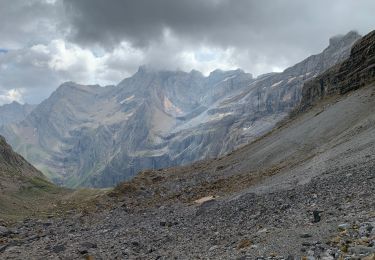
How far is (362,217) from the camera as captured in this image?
57.3ft

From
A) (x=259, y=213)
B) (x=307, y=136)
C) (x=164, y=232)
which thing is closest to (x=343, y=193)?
(x=259, y=213)

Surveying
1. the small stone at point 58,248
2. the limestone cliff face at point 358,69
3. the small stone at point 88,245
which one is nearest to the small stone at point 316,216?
the small stone at point 88,245

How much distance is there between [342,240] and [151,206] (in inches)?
1181

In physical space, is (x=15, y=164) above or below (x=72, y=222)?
above

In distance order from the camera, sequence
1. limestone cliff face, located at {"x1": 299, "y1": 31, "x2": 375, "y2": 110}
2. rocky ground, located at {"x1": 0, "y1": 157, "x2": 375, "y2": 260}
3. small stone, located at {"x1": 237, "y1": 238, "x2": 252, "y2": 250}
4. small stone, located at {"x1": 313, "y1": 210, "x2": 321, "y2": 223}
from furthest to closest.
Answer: limestone cliff face, located at {"x1": 299, "y1": 31, "x2": 375, "y2": 110}
small stone, located at {"x1": 313, "y1": 210, "x2": 321, "y2": 223}
small stone, located at {"x1": 237, "y1": 238, "x2": 252, "y2": 250}
rocky ground, located at {"x1": 0, "y1": 157, "x2": 375, "y2": 260}

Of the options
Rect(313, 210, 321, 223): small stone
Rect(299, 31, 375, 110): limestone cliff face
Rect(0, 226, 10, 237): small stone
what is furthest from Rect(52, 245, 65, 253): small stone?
Rect(299, 31, 375, 110): limestone cliff face

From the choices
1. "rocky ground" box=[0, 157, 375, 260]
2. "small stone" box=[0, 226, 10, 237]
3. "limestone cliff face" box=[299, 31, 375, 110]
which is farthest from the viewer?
"limestone cliff face" box=[299, 31, 375, 110]

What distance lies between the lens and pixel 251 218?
25375 mm

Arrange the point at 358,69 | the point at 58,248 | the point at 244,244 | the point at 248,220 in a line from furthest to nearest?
the point at 358,69 → the point at 58,248 → the point at 248,220 → the point at 244,244

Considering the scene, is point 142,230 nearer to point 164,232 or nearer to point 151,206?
point 164,232

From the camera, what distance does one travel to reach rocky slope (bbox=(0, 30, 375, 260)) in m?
17.3

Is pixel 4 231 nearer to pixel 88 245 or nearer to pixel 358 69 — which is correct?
pixel 88 245

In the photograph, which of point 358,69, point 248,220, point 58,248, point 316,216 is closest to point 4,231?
point 58,248

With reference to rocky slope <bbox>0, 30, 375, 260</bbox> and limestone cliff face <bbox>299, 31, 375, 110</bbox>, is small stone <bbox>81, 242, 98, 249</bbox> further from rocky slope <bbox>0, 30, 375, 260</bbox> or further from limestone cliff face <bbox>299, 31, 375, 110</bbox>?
limestone cliff face <bbox>299, 31, 375, 110</bbox>
